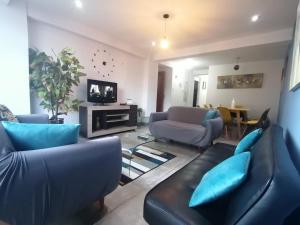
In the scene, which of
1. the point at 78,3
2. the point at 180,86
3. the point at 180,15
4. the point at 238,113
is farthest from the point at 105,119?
the point at 180,86

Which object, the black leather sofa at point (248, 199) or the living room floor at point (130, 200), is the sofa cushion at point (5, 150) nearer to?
the living room floor at point (130, 200)

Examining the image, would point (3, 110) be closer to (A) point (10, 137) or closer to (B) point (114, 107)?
(A) point (10, 137)

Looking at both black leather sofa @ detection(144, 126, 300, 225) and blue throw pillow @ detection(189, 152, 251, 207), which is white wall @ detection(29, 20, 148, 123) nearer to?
black leather sofa @ detection(144, 126, 300, 225)

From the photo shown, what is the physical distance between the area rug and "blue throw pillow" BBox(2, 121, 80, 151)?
1014 mm

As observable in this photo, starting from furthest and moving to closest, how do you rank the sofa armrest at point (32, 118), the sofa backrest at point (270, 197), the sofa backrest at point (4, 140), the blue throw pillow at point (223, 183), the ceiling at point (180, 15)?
the ceiling at point (180, 15) < the sofa armrest at point (32, 118) < the sofa backrest at point (4, 140) < the blue throw pillow at point (223, 183) < the sofa backrest at point (270, 197)

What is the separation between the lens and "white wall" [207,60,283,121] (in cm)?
520

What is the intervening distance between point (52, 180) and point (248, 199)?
3.35 ft

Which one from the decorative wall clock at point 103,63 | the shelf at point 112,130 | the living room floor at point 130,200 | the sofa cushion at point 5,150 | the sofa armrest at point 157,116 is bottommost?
the living room floor at point 130,200

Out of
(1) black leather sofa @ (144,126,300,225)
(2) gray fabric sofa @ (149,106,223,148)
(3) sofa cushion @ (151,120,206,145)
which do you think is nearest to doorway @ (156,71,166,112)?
(2) gray fabric sofa @ (149,106,223,148)

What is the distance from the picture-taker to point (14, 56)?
2.61m

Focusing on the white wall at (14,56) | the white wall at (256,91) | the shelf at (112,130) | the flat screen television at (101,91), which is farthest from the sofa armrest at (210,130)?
the white wall at (256,91)

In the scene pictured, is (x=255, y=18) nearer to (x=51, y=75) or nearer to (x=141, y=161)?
(x=141, y=161)

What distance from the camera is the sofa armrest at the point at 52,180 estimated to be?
32.8 inches

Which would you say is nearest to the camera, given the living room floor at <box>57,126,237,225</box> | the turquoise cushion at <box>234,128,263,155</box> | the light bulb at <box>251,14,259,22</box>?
the living room floor at <box>57,126,237,225</box>
